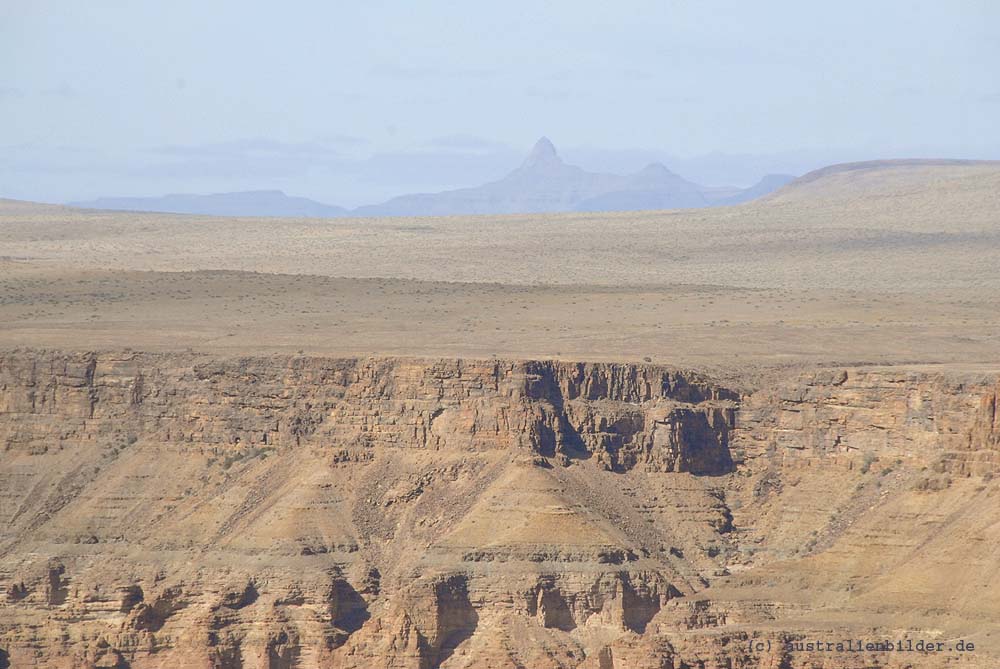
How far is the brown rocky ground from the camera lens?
88.8 m

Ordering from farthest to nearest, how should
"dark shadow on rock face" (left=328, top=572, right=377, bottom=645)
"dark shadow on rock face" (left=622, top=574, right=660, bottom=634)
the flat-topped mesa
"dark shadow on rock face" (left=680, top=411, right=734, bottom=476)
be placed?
1. "dark shadow on rock face" (left=680, top=411, right=734, bottom=476)
2. the flat-topped mesa
3. "dark shadow on rock face" (left=328, top=572, right=377, bottom=645)
4. "dark shadow on rock face" (left=622, top=574, right=660, bottom=634)

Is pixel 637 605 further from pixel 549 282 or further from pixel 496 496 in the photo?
pixel 549 282

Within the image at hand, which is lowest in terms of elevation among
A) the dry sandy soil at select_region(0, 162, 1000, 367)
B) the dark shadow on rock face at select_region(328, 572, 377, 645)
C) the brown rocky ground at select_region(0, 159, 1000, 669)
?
the dark shadow on rock face at select_region(328, 572, 377, 645)

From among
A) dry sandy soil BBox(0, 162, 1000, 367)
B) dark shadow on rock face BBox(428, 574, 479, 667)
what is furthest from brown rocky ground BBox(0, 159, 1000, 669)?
dry sandy soil BBox(0, 162, 1000, 367)

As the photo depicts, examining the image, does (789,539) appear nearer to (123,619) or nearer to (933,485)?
(933,485)

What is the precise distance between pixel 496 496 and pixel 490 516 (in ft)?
2.78

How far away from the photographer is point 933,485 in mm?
90562

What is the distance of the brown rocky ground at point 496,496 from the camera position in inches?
3497

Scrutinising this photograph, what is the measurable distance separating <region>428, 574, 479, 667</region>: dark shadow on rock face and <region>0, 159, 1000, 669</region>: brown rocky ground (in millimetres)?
62

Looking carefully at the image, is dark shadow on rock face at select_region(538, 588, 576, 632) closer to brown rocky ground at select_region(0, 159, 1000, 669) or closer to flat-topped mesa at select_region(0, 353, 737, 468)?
brown rocky ground at select_region(0, 159, 1000, 669)

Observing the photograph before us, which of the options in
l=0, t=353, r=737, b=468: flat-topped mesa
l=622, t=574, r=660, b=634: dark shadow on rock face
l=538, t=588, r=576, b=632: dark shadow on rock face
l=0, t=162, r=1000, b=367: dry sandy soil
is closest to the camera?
l=538, t=588, r=576, b=632: dark shadow on rock face

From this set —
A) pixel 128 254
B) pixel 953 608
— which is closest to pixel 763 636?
pixel 953 608

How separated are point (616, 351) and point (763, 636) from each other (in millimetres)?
25680

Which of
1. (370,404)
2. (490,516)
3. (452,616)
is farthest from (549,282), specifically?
(452,616)
